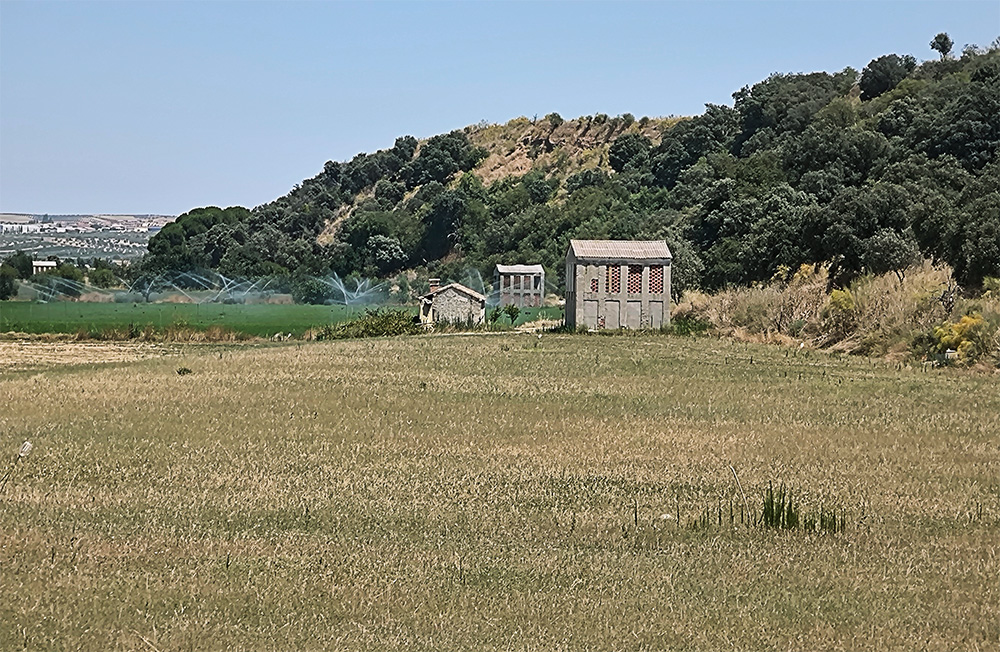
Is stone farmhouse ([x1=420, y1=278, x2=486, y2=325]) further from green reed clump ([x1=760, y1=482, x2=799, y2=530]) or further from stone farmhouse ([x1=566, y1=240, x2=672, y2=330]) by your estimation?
green reed clump ([x1=760, y1=482, x2=799, y2=530])

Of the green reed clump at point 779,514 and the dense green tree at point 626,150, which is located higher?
the dense green tree at point 626,150

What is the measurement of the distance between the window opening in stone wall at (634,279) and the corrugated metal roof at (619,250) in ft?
1.54

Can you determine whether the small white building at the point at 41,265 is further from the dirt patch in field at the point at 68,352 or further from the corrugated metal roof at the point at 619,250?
the corrugated metal roof at the point at 619,250

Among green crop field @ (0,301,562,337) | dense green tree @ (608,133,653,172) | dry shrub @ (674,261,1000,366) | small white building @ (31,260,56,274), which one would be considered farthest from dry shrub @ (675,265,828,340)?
dense green tree @ (608,133,653,172)

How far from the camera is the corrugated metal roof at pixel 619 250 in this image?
53.1 meters

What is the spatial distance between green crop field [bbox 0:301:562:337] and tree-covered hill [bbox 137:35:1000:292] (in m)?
14.4

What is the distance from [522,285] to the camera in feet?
263

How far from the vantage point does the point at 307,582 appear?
8.92m

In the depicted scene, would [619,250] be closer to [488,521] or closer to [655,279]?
[655,279]

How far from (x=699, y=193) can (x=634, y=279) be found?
1118 inches

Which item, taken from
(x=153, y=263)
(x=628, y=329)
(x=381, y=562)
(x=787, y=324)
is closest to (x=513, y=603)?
(x=381, y=562)

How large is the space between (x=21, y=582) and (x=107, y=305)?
63.8 meters

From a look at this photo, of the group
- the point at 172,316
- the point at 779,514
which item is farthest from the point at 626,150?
the point at 779,514

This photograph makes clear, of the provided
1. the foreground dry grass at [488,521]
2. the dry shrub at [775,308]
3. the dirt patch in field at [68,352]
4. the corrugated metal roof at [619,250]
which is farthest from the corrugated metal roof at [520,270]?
the foreground dry grass at [488,521]
